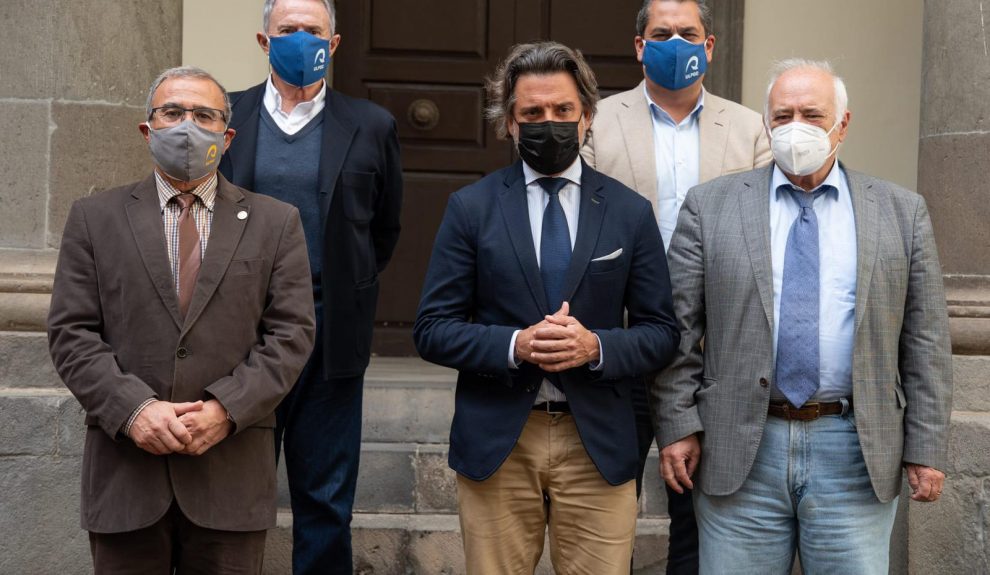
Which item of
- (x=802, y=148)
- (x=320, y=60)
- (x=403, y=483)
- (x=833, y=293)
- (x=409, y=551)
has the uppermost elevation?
(x=320, y=60)

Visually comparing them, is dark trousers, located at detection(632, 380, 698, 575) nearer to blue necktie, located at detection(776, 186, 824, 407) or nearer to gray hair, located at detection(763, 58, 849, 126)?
blue necktie, located at detection(776, 186, 824, 407)

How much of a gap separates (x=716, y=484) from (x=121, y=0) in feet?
10.7

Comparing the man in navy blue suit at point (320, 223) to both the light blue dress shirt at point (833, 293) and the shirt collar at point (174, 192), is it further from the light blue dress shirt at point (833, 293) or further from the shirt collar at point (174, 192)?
the light blue dress shirt at point (833, 293)

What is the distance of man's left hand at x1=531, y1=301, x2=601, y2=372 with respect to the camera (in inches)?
136

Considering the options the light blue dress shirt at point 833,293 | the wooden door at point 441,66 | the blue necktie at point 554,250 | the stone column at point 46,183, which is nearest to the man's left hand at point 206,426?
the blue necktie at point 554,250

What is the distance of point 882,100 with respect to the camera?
658cm

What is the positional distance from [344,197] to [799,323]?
1580mm

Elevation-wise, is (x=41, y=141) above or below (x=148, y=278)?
above

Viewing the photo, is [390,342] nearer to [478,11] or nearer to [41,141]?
[478,11]

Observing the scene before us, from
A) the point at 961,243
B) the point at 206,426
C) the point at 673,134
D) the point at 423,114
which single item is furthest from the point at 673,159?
the point at 423,114

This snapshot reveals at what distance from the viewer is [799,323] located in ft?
11.8

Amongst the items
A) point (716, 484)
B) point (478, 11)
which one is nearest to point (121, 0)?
point (478, 11)

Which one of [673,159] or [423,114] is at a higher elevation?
[423,114]

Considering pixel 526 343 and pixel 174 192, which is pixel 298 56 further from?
pixel 526 343
